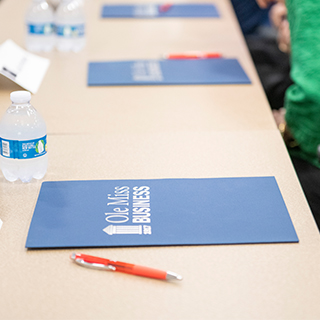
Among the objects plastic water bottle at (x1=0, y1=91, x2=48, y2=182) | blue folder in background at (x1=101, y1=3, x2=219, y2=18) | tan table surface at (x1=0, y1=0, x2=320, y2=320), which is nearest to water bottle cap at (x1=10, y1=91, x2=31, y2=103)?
plastic water bottle at (x1=0, y1=91, x2=48, y2=182)

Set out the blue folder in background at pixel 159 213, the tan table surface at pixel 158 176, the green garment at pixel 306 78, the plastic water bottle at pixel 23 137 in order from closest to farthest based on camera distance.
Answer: the tan table surface at pixel 158 176, the blue folder in background at pixel 159 213, the plastic water bottle at pixel 23 137, the green garment at pixel 306 78

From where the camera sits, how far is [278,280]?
639 mm

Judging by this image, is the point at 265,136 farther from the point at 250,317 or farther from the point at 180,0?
the point at 180,0

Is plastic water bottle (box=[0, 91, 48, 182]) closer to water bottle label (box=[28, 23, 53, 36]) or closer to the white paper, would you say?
the white paper

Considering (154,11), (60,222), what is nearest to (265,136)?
(60,222)

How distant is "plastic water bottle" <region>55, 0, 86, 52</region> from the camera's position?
1460 millimetres

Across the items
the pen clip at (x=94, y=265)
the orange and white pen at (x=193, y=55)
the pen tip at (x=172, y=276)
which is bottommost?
the orange and white pen at (x=193, y=55)

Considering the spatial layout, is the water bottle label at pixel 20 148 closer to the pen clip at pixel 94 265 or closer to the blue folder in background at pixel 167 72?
the pen clip at pixel 94 265

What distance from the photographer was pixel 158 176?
0.87 m

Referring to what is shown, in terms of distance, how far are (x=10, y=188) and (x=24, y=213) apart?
0.30 feet

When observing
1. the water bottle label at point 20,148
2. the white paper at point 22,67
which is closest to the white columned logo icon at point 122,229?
the water bottle label at point 20,148

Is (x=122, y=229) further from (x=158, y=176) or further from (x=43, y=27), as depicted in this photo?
(x=43, y=27)

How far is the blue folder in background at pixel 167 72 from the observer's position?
4.32 feet

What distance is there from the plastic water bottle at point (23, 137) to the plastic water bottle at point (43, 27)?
64 cm
